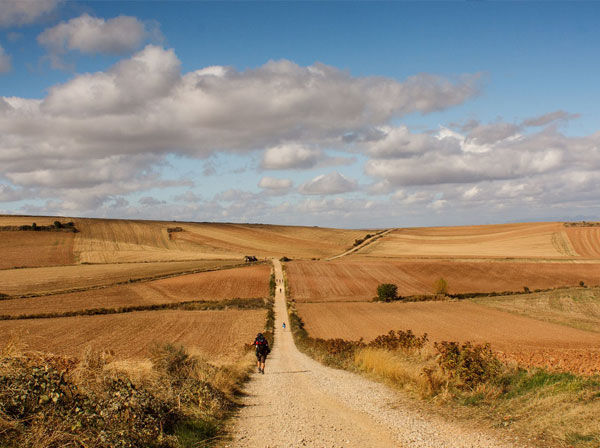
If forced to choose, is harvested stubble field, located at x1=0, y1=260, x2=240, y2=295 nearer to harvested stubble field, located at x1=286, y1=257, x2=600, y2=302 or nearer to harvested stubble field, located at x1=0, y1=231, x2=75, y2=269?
harvested stubble field, located at x1=0, y1=231, x2=75, y2=269

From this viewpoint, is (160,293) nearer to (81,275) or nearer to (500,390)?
(81,275)

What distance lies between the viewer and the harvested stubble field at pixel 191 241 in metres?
102

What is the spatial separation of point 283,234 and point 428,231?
48228 mm

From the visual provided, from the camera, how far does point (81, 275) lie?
244 feet

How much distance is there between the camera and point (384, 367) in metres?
16.5

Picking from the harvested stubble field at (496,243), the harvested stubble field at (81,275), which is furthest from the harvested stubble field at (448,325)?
the harvested stubble field at (496,243)

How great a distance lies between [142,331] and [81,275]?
40.9 metres

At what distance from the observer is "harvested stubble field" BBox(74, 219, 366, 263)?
4028 inches

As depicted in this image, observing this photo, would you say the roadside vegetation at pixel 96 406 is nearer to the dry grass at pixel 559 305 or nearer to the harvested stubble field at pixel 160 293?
the dry grass at pixel 559 305

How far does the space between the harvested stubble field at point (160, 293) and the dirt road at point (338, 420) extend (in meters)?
45.1

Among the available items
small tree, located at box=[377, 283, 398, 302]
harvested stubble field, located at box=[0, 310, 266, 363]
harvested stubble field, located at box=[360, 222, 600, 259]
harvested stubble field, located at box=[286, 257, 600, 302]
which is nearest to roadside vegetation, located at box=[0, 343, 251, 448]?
harvested stubble field, located at box=[0, 310, 266, 363]

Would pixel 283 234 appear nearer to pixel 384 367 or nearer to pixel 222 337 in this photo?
pixel 222 337

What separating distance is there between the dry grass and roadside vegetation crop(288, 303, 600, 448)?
3509 centimetres

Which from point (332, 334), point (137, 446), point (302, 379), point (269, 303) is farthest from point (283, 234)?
point (137, 446)
